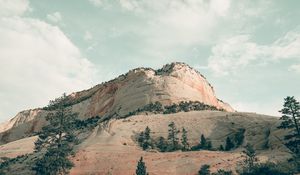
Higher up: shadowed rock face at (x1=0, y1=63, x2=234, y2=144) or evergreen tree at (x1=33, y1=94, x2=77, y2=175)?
shadowed rock face at (x1=0, y1=63, x2=234, y2=144)

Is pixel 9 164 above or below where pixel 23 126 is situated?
below

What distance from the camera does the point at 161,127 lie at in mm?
90938

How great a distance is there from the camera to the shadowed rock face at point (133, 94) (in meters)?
126

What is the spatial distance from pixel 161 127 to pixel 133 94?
4187 centimetres

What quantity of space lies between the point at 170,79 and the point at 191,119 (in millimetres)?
40223

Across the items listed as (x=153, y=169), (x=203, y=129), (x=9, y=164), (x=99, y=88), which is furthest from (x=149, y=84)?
(x=153, y=169)

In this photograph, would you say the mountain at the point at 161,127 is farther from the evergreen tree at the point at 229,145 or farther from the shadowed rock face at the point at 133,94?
the evergreen tree at the point at 229,145

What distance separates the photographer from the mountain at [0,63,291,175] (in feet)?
227

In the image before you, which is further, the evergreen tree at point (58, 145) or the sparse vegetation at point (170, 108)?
the sparse vegetation at point (170, 108)

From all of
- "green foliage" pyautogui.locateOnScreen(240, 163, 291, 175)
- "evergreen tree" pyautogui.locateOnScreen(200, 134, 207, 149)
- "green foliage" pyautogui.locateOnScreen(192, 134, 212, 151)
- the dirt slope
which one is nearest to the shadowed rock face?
the dirt slope

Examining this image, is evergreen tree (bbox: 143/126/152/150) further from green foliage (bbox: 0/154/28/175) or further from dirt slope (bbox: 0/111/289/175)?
green foliage (bbox: 0/154/28/175)

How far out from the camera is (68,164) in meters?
67.2

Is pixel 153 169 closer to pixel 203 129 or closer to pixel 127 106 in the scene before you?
pixel 203 129

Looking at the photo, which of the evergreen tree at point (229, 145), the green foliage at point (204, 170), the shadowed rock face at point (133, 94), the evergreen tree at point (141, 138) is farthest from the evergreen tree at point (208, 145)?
the shadowed rock face at point (133, 94)
